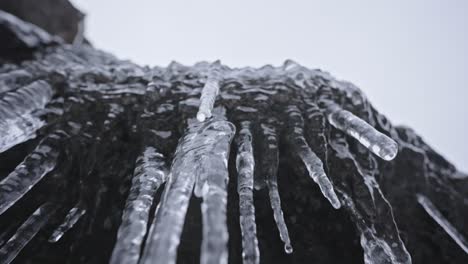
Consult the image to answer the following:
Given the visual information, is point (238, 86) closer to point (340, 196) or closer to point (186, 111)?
point (186, 111)

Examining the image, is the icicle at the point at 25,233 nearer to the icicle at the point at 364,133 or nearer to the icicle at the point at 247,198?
the icicle at the point at 247,198

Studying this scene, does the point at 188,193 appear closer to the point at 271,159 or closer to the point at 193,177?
the point at 193,177

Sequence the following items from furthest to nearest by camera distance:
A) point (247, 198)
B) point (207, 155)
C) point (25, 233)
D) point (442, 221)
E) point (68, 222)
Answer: point (442, 221)
point (68, 222)
point (25, 233)
point (247, 198)
point (207, 155)

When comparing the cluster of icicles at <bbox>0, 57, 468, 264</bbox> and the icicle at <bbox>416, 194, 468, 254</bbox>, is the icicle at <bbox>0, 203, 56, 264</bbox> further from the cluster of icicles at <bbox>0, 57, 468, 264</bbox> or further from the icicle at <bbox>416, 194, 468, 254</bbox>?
the icicle at <bbox>416, 194, 468, 254</bbox>

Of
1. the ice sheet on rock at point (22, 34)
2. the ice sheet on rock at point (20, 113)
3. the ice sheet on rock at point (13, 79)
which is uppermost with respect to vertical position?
the ice sheet on rock at point (22, 34)

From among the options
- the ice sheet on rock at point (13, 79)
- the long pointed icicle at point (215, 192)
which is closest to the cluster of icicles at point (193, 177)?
the long pointed icicle at point (215, 192)

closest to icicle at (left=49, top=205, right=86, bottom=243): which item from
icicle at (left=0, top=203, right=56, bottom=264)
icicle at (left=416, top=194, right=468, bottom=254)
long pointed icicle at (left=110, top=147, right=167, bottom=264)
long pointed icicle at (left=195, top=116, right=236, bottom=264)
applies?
icicle at (left=0, top=203, right=56, bottom=264)

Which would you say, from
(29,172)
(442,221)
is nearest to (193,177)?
(29,172)
